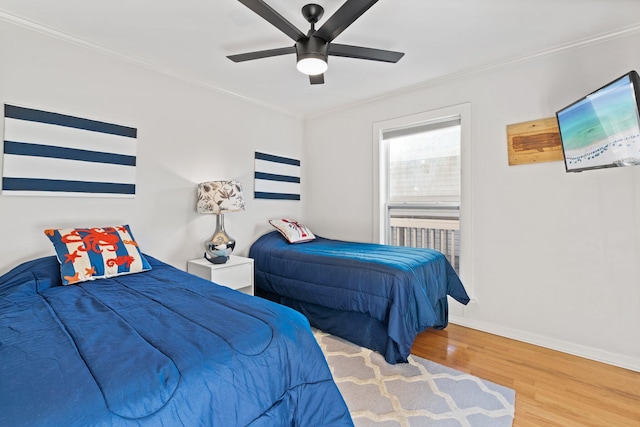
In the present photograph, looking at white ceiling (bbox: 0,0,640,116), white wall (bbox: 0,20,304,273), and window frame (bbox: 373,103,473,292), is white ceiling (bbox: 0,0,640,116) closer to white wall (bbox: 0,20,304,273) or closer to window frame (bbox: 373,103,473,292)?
white wall (bbox: 0,20,304,273)

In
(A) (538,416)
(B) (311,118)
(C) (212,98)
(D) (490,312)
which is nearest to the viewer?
(A) (538,416)

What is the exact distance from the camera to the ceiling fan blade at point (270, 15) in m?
1.52

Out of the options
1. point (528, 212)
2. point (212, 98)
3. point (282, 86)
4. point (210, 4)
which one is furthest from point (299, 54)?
point (528, 212)

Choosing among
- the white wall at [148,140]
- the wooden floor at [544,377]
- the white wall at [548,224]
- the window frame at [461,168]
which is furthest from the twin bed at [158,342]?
the white wall at [548,224]

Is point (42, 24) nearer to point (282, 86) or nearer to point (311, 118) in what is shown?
point (282, 86)

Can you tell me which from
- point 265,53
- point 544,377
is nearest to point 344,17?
point 265,53

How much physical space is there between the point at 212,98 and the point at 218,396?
292 cm

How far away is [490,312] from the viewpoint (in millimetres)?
2771

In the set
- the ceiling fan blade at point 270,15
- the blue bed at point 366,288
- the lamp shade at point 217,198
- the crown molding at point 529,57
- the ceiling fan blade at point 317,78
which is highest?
the crown molding at point 529,57

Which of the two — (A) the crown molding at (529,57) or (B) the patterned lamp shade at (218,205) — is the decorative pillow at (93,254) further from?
(A) the crown molding at (529,57)

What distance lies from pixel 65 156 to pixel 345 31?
220 centimetres

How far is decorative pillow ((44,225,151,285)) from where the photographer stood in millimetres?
1821

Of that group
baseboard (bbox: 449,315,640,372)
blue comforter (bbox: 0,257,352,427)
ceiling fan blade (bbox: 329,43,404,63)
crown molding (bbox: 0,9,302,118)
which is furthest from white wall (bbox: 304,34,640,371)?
blue comforter (bbox: 0,257,352,427)

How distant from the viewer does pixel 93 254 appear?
1914 millimetres
